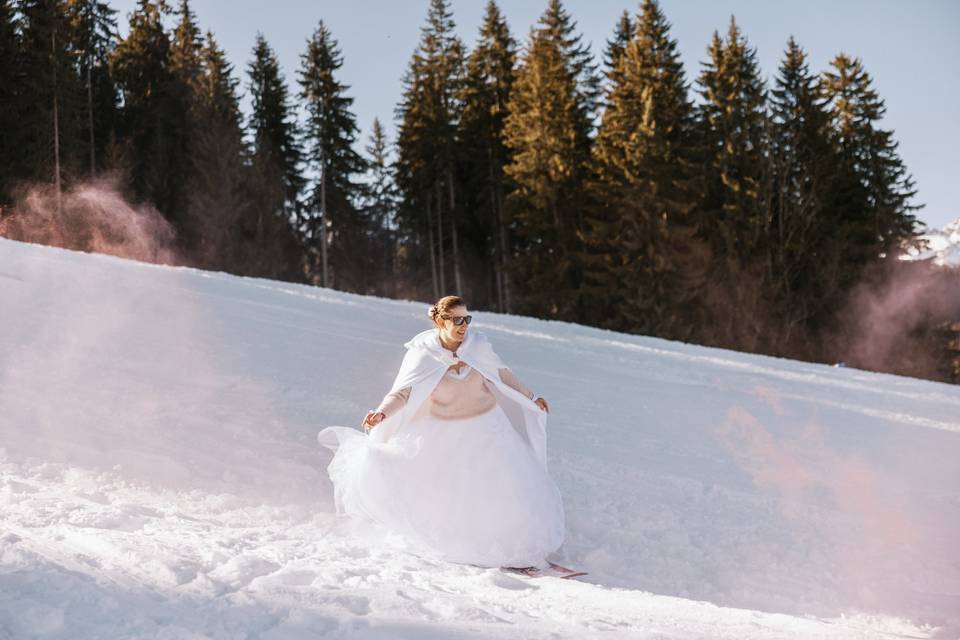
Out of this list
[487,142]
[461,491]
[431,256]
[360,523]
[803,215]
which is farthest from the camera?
[431,256]

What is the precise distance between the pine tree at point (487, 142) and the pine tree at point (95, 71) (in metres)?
18.1

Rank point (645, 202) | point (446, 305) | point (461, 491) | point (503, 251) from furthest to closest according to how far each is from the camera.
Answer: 1. point (503, 251)
2. point (645, 202)
3. point (446, 305)
4. point (461, 491)

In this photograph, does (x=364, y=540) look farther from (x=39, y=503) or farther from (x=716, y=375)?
(x=716, y=375)

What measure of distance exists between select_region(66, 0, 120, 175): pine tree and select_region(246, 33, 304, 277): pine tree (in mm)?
7469

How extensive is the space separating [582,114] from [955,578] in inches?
1253

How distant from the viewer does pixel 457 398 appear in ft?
16.6

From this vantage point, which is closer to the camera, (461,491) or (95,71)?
(461,491)

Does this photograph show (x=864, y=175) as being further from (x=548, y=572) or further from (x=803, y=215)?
(x=548, y=572)

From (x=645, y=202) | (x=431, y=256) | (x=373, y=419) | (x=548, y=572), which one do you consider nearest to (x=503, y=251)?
(x=431, y=256)

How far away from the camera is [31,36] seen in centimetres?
3247

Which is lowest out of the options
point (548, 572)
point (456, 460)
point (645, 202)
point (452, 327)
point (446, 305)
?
point (548, 572)

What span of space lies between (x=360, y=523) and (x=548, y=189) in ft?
90.5

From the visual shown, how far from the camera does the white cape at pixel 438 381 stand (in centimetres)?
504

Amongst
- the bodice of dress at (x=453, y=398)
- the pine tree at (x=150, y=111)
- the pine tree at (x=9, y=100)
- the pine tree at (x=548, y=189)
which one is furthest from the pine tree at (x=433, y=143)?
the bodice of dress at (x=453, y=398)
